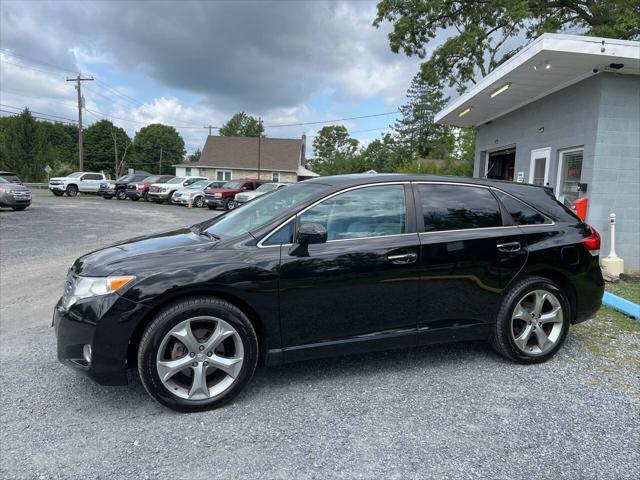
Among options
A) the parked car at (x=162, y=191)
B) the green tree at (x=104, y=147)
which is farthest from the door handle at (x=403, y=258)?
the green tree at (x=104, y=147)

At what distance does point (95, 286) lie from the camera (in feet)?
9.28

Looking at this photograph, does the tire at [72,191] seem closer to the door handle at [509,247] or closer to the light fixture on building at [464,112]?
the light fixture on building at [464,112]

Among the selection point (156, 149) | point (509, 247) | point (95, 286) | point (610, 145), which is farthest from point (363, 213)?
point (156, 149)

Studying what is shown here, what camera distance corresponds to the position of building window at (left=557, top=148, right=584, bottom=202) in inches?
316

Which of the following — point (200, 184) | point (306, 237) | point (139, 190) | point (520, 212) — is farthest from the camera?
point (139, 190)

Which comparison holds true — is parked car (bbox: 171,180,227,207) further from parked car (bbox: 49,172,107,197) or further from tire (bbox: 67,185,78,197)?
tire (bbox: 67,185,78,197)

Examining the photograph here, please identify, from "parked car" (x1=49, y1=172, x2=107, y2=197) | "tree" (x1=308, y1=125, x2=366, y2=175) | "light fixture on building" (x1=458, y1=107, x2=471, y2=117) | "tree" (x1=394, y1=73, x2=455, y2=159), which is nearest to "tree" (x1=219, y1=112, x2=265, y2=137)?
"tree" (x1=308, y1=125, x2=366, y2=175)

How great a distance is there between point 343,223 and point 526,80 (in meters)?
6.72

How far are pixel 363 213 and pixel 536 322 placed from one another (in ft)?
5.81

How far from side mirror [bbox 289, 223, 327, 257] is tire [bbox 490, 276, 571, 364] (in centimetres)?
172

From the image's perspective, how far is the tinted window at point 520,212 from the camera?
148 inches

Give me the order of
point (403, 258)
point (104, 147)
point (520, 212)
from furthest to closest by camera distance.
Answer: point (104, 147) < point (520, 212) < point (403, 258)

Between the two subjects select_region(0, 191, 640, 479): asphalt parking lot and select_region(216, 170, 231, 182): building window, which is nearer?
select_region(0, 191, 640, 479): asphalt parking lot

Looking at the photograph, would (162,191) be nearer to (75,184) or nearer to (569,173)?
(75,184)
